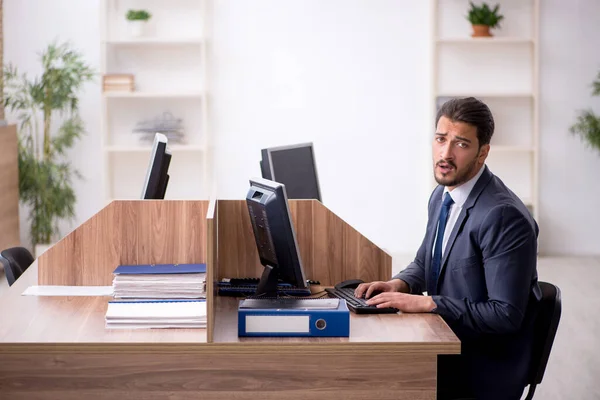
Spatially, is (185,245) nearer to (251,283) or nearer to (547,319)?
(251,283)

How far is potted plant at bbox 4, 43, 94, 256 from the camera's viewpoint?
7.30 m

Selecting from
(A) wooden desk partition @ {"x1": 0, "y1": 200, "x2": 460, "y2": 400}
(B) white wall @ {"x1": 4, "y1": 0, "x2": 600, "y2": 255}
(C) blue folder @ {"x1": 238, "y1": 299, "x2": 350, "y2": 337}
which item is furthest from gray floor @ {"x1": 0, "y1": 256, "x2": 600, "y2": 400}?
(C) blue folder @ {"x1": 238, "y1": 299, "x2": 350, "y2": 337}

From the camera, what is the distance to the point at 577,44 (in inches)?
305

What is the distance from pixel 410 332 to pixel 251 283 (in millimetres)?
747

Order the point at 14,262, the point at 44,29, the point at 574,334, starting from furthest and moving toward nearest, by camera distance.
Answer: the point at 44,29 → the point at 574,334 → the point at 14,262

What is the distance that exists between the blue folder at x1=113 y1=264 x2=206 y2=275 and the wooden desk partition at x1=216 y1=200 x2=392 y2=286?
0.32 m

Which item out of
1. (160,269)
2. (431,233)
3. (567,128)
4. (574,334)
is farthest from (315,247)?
(567,128)

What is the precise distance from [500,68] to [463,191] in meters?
4.91

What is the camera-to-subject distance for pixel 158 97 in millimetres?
7707

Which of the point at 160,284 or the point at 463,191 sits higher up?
the point at 463,191

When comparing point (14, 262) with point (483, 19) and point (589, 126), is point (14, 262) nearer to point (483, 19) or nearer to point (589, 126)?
point (483, 19)

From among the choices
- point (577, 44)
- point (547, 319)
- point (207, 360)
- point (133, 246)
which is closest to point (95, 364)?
point (207, 360)

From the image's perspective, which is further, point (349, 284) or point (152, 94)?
point (152, 94)

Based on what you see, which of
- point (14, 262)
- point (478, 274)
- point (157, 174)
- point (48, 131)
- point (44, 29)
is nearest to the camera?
point (478, 274)
